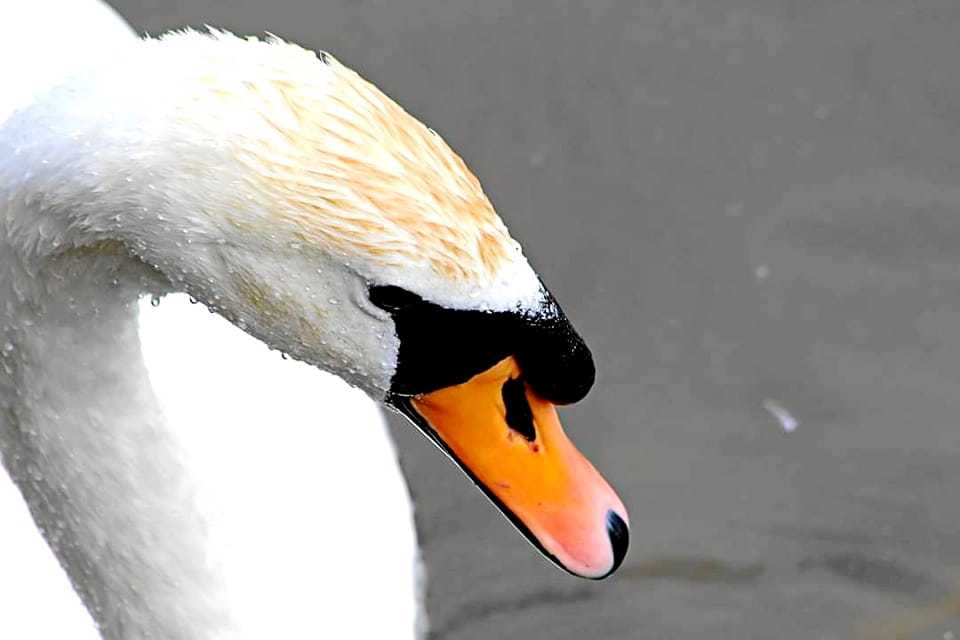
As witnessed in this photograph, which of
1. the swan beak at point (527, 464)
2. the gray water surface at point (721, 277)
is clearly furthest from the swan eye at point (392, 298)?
the gray water surface at point (721, 277)

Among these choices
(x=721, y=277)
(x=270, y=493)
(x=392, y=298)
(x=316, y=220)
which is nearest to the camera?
(x=316, y=220)

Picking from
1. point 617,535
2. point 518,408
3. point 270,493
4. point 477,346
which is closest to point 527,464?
point 518,408

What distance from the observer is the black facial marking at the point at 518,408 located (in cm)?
271

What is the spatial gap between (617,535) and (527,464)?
0.22m

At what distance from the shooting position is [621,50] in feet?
17.6

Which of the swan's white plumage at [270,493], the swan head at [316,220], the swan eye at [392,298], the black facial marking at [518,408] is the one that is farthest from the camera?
the swan's white plumage at [270,493]

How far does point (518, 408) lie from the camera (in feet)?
8.98

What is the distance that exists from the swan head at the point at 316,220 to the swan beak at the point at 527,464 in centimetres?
4

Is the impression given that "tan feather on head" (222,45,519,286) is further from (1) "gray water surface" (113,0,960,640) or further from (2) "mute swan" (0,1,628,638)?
(1) "gray water surface" (113,0,960,640)

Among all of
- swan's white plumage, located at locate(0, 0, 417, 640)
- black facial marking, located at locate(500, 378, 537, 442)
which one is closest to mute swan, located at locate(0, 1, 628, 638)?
black facial marking, located at locate(500, 378, 537, 442)

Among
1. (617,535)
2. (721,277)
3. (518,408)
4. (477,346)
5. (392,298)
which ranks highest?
(392,298)

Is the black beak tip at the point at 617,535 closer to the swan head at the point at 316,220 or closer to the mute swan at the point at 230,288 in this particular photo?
the mute swan at the point at 230,288

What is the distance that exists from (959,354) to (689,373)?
76cm

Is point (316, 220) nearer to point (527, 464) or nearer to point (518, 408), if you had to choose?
point (518, 408)
